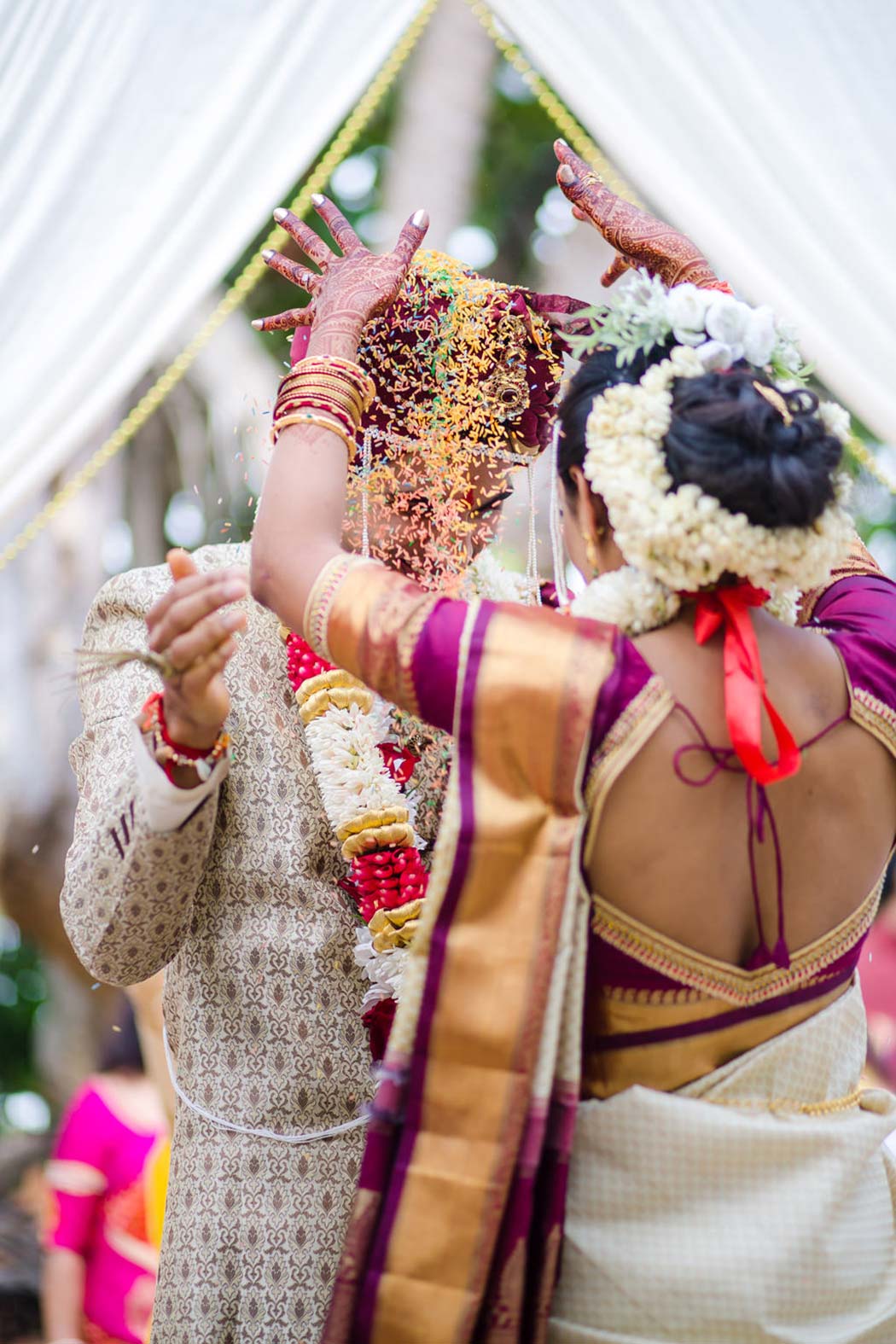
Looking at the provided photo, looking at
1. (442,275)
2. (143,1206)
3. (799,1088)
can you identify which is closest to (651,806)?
(799,1088)

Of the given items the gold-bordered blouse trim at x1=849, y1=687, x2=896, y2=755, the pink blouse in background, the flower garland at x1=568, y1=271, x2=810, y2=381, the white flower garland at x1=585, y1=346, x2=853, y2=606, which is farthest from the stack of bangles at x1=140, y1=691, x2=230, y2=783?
the pink blouse in background

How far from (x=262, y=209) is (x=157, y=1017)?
2.36 meters

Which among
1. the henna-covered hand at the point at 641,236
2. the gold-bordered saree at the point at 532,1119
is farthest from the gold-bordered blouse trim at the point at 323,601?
the henna-covered hand at the point at 641,236

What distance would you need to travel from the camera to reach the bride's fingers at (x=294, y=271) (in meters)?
1.66

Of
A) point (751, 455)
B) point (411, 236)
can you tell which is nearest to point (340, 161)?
point (411, 236)

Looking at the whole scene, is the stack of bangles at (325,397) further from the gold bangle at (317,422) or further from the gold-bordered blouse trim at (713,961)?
the gold-bordered blouse trim at (713,961)

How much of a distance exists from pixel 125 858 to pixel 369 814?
347mm

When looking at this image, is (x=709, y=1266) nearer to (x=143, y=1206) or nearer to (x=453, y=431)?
(x=453, y=431)

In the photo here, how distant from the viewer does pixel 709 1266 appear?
1277 millimetres

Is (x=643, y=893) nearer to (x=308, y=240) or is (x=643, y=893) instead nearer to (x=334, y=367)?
(x=334, y=367)

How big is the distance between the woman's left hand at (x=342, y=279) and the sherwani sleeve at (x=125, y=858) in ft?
1.67

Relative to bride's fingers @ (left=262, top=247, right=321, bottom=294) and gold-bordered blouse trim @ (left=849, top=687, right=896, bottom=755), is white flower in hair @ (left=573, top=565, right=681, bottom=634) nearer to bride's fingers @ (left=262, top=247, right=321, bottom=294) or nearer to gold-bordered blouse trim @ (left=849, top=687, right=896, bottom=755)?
gold-bordered blouse trim @ (left=849, top=687, right=896, bottom=755)

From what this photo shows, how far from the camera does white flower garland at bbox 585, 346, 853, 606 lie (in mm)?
1267

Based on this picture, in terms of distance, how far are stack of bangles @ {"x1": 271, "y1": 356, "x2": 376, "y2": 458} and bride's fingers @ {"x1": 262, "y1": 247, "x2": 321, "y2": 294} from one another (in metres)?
0.22
